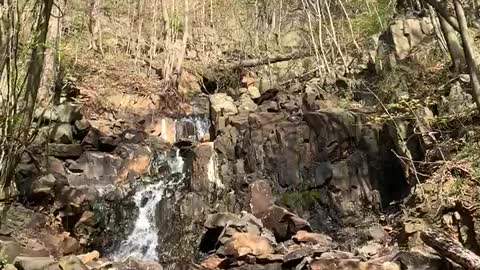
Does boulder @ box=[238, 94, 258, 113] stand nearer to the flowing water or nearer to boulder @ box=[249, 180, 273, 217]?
the flowing water

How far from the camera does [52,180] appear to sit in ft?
32.6

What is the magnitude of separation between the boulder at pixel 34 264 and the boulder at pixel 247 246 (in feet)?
8.99

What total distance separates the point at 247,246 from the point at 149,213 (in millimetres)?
3496

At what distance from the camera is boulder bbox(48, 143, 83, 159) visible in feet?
39.7

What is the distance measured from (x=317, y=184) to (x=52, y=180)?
5.36m

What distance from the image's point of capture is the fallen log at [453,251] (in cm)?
557

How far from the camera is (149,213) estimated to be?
37.0ft

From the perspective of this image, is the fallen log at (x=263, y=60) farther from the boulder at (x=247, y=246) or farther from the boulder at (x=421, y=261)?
the boulder at (x=421, y=261)

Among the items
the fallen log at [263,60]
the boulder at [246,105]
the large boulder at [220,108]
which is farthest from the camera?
the fallen log at [263,60]

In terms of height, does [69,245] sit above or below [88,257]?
above

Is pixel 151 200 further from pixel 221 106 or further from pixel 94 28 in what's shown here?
pixel 94 28

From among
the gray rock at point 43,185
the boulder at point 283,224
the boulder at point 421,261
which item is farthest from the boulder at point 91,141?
the boulder at point 421,261

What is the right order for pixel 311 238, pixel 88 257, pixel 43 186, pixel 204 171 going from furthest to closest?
pixel 204 171
pixel 43 186
pixel 311 238
pixel 88 257

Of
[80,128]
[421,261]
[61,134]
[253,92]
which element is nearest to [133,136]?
[80,128]
